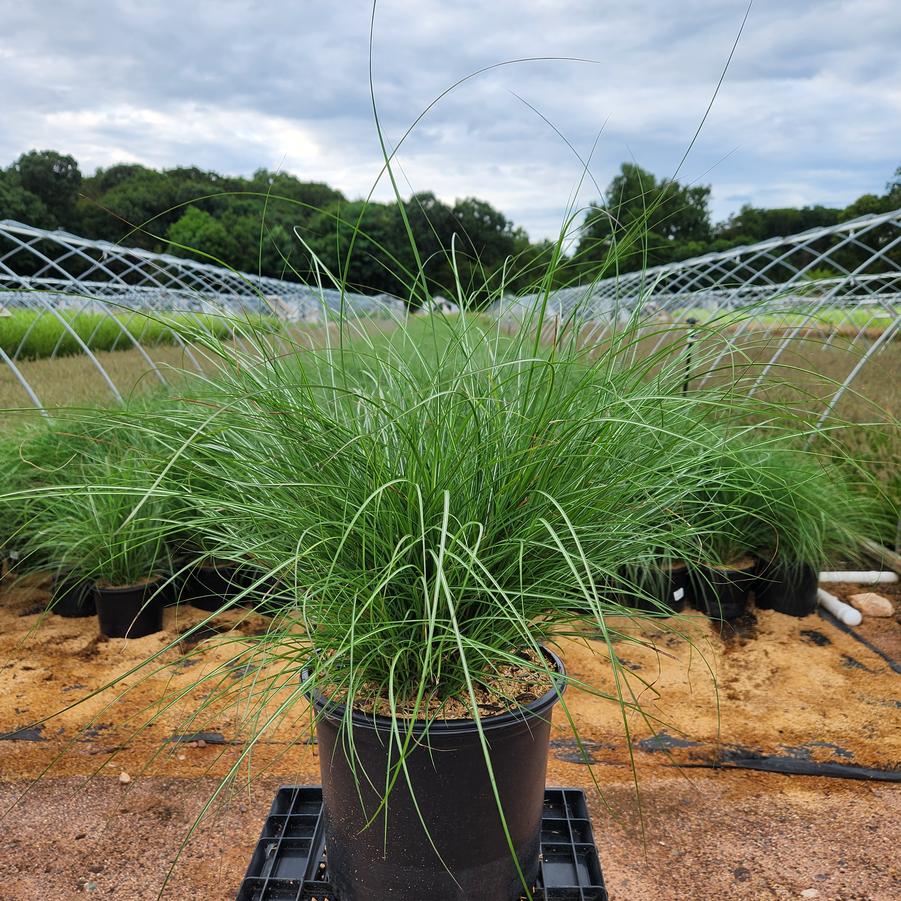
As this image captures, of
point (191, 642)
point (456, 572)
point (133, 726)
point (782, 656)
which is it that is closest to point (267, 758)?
point (133, 726)

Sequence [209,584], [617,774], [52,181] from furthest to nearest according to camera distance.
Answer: [52,181] < [209,584] < [617,774]

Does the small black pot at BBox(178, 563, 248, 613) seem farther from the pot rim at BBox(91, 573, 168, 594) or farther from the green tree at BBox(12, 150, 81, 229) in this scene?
the green tree at BBox(12, 150, 81, 229)

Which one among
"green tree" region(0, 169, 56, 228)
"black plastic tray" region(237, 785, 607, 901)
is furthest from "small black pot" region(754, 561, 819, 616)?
"green tree" region(0, 169, 56, 228)

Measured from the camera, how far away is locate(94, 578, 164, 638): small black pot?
2.84 m

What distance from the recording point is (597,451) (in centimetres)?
132

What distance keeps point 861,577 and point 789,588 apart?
2.14ft

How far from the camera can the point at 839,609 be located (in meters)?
3.11

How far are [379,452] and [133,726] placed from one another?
1.54m

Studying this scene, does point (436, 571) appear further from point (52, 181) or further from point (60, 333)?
point (52, 181)

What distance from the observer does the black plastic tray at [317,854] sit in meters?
1.41

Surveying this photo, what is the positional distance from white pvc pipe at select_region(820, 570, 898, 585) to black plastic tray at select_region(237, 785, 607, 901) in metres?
2.36

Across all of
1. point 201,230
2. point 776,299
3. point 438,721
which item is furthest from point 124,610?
point 201,230

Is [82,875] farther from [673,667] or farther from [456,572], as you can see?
[673,667]

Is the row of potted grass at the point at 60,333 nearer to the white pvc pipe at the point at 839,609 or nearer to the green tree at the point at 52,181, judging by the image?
the white pvc pipe at the point at 839,609
